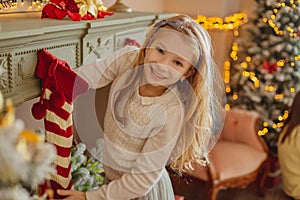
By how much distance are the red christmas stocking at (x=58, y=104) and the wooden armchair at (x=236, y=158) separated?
1.59 m

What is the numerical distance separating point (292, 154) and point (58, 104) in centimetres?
202

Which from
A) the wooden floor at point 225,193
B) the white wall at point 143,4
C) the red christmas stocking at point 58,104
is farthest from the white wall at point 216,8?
the red christmas stocking at point 58,104

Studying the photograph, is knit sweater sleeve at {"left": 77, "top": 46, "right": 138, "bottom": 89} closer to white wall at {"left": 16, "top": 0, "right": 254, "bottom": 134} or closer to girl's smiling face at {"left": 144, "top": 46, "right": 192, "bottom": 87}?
girl's smiling face at {"left": 144, "top": 46, "right": 192, "bottom": 87}

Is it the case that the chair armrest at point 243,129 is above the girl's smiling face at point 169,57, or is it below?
below

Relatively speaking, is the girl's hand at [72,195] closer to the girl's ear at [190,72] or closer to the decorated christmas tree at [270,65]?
the girl's ear at [190,72]

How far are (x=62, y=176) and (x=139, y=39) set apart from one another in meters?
1.07

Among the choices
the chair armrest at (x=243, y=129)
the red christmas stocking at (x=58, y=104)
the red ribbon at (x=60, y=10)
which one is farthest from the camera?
the chair armrest at (x=243, y=129)

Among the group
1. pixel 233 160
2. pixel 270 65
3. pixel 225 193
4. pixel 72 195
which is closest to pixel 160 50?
pixel 72 195

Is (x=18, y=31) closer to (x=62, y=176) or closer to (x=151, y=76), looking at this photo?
(x=151, y=76)

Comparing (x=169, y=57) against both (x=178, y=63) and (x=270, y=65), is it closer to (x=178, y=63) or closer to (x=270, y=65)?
(x=178, y=63)

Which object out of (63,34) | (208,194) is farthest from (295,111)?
(63,34)

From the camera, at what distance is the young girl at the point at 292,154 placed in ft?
9.41

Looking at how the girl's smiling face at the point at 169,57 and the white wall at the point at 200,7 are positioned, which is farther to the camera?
the white wall at the point at 200,7

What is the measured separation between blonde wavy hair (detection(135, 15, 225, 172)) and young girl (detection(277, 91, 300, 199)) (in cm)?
167
